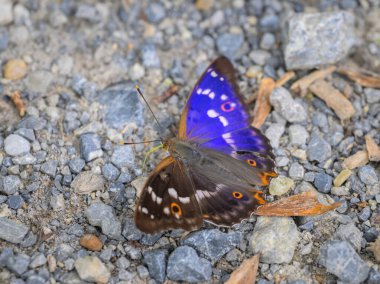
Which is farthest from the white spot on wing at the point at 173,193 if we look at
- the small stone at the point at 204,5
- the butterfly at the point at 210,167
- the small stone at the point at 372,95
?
the small stone at the point at 204,5

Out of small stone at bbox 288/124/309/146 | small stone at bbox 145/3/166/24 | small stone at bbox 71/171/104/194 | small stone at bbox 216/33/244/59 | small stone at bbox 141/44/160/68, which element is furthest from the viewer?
small stone at bbox 145/3/166/24

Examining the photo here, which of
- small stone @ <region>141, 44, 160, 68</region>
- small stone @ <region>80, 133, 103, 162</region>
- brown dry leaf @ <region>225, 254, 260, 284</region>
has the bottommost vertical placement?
brown dry leaf @ <region>225, 254, 260, 284</region>

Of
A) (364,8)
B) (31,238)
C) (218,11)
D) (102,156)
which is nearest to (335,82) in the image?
(364,8)

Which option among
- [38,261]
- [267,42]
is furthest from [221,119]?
[38,261]

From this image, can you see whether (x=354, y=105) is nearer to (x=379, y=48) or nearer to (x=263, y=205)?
(x=379, y=48)

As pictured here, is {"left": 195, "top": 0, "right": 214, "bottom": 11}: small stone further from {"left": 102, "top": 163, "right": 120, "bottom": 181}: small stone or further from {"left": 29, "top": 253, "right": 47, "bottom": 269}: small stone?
{"left": 29, "top": 253, "right": 47, "bottom": 269}: small stone

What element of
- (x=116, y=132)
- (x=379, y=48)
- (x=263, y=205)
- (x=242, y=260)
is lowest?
(x=242, y=260)

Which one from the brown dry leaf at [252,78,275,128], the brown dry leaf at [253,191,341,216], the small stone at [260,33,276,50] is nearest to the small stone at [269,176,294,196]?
the brown dry leaf at [253,191,341,216]

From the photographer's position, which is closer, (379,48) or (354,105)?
(354,105)
